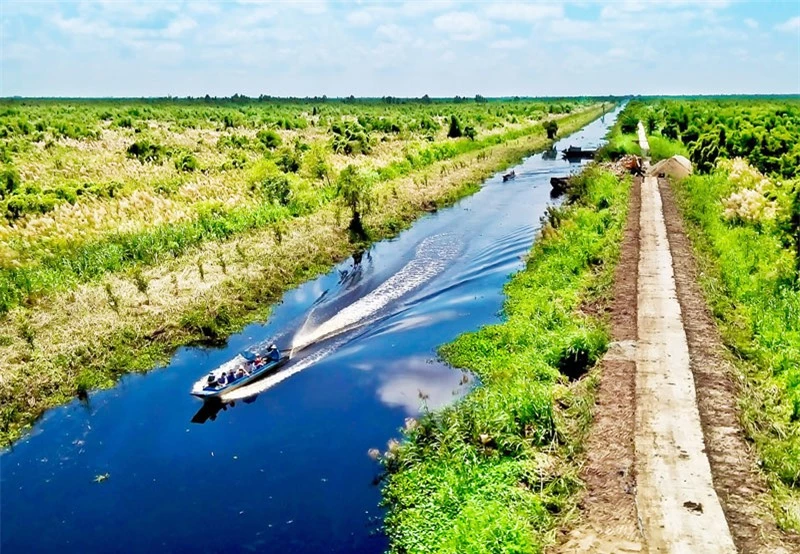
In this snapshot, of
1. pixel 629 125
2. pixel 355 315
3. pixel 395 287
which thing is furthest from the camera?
pixel 629 125

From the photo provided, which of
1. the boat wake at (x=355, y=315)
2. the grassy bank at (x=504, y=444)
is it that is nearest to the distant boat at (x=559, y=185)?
the boat wake at (x=355, y=315)

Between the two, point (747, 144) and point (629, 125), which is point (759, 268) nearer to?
point (747, 144)

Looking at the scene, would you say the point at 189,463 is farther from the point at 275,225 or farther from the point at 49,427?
the point at 275,225

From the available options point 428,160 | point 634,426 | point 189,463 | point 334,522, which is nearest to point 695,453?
point 634,426

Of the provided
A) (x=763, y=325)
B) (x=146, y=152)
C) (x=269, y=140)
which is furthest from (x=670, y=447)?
(x=269, y=140)

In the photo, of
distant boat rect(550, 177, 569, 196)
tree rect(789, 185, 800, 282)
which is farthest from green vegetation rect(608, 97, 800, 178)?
distant boat rect(550, 177, 569, 196)
